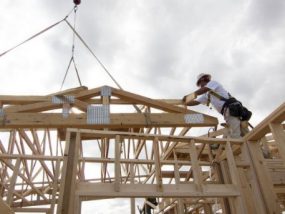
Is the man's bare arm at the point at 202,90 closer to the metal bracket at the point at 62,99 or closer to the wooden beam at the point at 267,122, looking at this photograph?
the wooden beam at the point at 267,122

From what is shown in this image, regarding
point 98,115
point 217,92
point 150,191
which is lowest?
point 150,191

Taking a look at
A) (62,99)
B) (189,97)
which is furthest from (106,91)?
(189,97)

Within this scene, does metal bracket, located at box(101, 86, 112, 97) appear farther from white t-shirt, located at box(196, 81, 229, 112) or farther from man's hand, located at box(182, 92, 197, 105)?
white t-shirt, located at box(196, 81, 229, 112)

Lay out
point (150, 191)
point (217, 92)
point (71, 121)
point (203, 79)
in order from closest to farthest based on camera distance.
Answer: point (150, 191), point (71, 121), point (217, 92), point (203, 79)

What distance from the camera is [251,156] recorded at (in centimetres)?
454

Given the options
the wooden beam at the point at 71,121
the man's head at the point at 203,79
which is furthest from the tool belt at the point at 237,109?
the wooden beam at the point at 71,121

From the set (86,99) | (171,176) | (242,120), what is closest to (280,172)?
(242,120)

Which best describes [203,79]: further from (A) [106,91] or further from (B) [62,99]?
(B) [62,99]

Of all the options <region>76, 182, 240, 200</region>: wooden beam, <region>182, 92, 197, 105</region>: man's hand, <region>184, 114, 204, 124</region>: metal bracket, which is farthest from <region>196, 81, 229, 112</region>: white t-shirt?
<region>76, 182, 240, 200</region>: wooden beam

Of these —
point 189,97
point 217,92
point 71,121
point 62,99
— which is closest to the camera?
point 71,121

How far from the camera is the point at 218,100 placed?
5.60 meters

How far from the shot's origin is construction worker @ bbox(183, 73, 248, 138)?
5262mm

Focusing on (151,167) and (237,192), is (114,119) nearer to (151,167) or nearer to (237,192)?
A: (237,192)

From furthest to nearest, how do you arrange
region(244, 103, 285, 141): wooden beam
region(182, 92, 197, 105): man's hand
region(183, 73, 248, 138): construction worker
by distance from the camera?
region(182, 92, 197, 105): man's hand
region(183, 73, 248, 138): construction worker
region(244, 103, 285, 141): wooden beam
